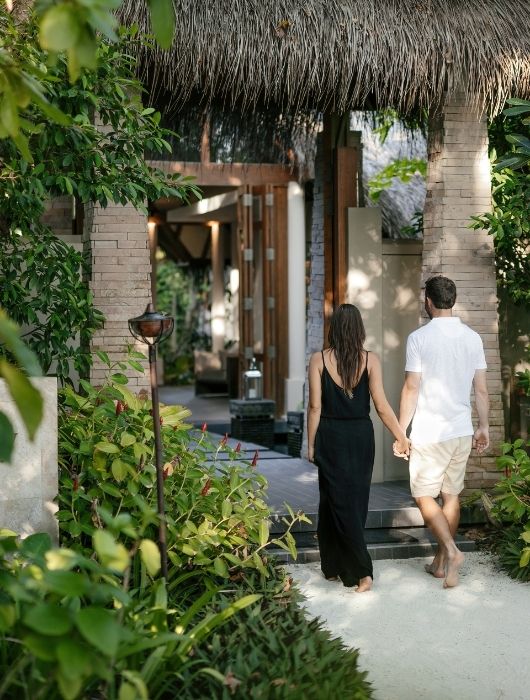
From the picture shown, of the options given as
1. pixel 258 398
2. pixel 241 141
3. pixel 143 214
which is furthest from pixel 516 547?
pixel 258 398

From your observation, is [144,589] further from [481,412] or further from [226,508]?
[481,412]

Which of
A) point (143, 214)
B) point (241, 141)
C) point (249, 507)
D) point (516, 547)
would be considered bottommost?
point (516, 547)

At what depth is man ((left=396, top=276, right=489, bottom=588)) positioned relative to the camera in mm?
5863

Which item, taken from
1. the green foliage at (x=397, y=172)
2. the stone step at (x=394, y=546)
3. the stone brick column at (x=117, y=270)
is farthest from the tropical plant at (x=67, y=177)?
the green foliage at (x=397, y=172)

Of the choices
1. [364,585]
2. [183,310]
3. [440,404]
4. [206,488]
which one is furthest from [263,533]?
[183,310]

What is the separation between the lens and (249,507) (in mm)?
5520

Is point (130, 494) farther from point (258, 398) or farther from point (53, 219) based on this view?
point (258, 398)

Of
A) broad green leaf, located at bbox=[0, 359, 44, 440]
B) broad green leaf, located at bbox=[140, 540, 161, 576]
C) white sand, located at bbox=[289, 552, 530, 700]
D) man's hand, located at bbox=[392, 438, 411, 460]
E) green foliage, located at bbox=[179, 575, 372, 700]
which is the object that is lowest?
white sand, located at bbox=[289, 552, 530, 700]

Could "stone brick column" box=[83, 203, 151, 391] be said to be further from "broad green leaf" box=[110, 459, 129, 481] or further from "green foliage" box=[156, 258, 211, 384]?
"green foliage" box=[156, 258, 211, 384]

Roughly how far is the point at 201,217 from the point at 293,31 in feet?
30.4

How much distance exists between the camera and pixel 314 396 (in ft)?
19.2

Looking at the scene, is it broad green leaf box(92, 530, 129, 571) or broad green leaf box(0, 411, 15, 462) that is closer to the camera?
broad green leaf box(0, 411, 15, 462)

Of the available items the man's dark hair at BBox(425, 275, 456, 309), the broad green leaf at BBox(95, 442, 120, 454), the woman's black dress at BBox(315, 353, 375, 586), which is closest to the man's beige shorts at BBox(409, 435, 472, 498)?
the woman's black dress at BBox(315, 353, 375, 586)

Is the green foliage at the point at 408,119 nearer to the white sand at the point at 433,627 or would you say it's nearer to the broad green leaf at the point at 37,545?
the white sand at the point at 433,627
